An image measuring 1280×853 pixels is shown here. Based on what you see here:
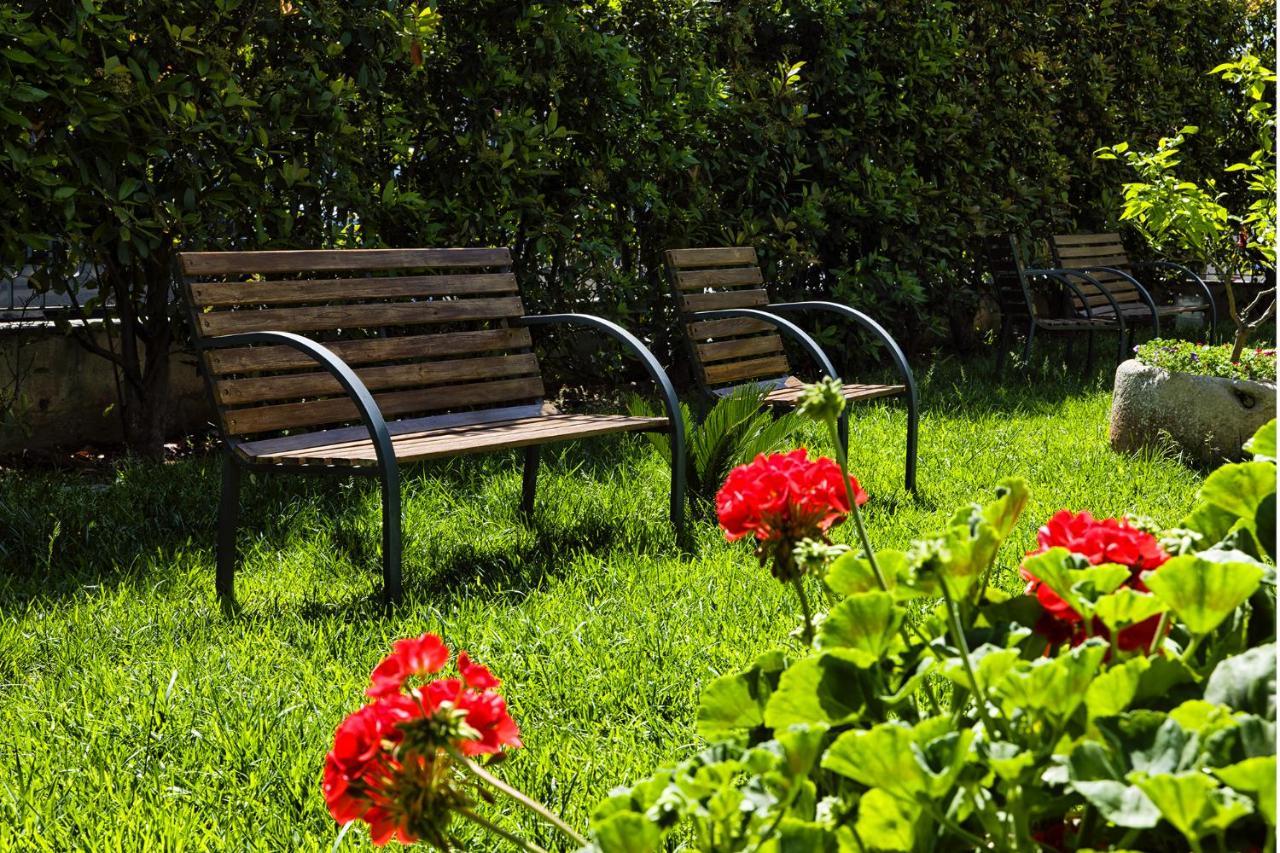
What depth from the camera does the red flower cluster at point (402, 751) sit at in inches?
35.6

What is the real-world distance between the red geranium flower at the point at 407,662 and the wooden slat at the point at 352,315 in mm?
2476

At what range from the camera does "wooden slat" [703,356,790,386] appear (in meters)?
4.73

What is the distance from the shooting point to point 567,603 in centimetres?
314

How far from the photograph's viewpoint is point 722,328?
5.03 m

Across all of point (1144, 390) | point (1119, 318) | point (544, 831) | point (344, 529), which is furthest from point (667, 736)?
point (1119, 318)

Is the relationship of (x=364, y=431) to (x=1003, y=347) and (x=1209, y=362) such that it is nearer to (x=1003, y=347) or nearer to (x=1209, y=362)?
(x=1209, y=362)

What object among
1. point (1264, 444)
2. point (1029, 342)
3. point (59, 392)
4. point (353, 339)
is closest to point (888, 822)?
point (1264, 444)

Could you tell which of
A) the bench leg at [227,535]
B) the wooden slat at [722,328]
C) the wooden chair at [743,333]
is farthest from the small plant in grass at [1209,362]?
the bench leg at [227,535]

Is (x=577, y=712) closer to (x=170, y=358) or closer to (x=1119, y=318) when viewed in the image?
(x=170, y=358)

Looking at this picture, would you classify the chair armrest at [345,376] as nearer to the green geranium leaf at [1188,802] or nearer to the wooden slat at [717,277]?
the wooden slat at [717,277]

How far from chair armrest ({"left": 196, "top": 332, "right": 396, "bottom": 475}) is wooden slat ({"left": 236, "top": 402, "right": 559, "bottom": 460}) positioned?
0.91ft

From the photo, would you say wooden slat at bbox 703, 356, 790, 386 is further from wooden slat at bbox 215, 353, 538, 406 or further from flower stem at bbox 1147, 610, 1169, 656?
flower stem at bbox 1147, 610, 1169, 656

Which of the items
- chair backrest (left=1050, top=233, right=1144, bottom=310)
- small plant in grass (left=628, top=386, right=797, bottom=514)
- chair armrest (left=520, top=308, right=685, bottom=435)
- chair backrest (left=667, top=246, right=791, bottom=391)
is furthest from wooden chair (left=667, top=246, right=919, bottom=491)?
chair backrest (left=1050, top=233, right=1144, bottom=310)

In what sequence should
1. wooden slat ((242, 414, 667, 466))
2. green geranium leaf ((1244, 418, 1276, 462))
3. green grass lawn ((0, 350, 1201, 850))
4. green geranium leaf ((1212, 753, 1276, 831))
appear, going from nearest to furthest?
green geranium leaf ((1212, 753, 1276, 831)) → green geranium leaf ((1244, 418, 1276, 462)) → green grass lawn ((0, 350, 1201, 850)) → wooden slat ((242, 414, 667, 466))
